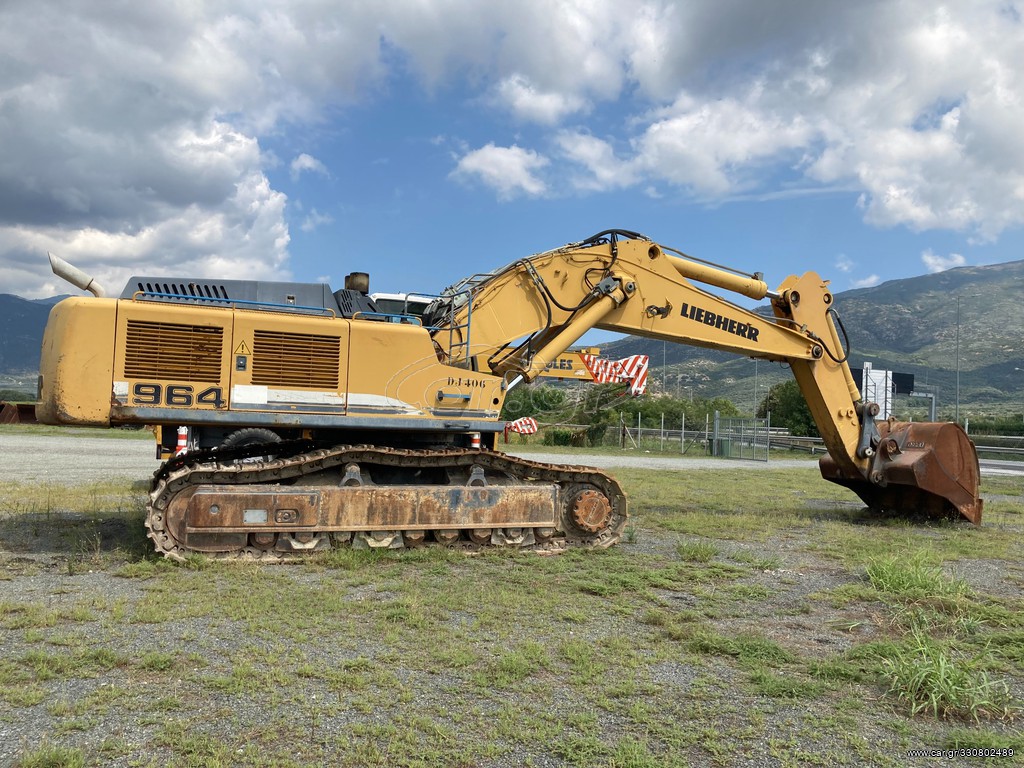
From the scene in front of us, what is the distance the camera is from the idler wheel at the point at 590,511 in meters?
8.58

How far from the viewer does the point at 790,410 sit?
4981cm

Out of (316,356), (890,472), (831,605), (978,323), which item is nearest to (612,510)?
(831,605)

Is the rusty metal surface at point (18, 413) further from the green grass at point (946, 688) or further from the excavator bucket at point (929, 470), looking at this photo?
the green grass at point (946, 688)

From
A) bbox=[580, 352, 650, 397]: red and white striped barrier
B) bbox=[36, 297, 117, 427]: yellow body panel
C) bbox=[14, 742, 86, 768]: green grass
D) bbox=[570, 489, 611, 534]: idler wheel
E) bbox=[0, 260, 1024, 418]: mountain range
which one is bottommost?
bbox=[14, 742, 86, 768]: green grass

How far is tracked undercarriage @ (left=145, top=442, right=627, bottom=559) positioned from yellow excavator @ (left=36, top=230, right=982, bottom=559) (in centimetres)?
2

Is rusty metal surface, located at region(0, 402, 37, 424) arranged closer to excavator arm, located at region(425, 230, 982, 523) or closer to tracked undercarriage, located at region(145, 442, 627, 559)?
tracked undercarriage, located at region(145, 442, 627, 559)

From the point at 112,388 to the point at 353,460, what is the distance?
2404 millimetres

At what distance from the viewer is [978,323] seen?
166375 mm

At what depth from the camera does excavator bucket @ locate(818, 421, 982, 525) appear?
11297 mm

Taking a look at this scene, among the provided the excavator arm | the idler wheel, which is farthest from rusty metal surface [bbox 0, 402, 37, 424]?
the idler wheel

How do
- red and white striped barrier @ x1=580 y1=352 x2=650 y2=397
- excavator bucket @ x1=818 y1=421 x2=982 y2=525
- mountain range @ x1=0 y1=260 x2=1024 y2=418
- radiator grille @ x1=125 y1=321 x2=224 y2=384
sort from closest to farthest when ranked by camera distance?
radiator grille @ x1=125 y1=321 x2=224 y2=384, excavator bucket @ x1=818 y1=421 x2=982 y2=525, red and white striped barrier @ x1=580 y1=352 x2=650 y2=397, mountain range @ x1=0 y1=260 x2=1024 y2=418

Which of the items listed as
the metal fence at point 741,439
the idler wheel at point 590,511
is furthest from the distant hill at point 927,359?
the idler wheel at point 590,511

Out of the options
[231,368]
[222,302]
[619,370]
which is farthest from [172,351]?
[619,370]

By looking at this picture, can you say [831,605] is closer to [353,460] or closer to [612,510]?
[612,510]
